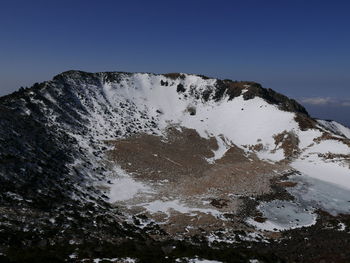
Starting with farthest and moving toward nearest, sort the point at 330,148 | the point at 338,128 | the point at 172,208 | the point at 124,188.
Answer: the point at 338,128 < the point at 330,148 < the point at 124,188 < the point at 172,208

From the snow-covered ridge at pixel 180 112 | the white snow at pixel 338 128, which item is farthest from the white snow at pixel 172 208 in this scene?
the white snow at pixel 338 128

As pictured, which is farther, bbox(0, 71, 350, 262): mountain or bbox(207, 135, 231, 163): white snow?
bbox(207, 135, 231, 163): white snow

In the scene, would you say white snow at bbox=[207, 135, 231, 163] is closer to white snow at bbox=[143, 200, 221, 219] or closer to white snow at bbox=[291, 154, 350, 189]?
white snow at bbox=[291, 154, 350, 189]

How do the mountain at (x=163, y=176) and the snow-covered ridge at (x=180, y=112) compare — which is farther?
the snow-covered ridge at (x=180, y=112)

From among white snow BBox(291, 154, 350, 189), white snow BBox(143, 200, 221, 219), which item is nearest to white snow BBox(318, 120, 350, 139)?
white snow BBox(291, 154, 350, 189)

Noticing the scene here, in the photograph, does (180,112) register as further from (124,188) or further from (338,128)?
(338,128)

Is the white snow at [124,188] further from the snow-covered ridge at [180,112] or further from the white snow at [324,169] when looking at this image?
the white snow at [324,169]

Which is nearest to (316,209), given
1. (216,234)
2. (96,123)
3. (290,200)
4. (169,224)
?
(290,200)

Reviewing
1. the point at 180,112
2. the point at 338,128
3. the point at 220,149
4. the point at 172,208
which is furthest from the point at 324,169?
the point at 338,128
